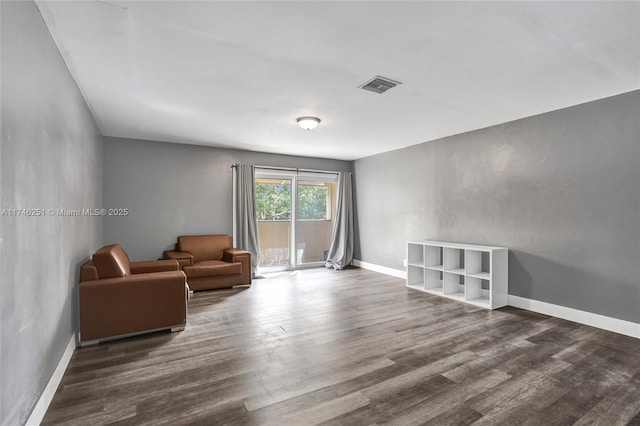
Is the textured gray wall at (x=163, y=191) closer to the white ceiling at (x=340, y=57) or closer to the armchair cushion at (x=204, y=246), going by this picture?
the armchair cushion at (x=204, y=246)

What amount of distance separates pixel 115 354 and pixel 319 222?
4.92 metres

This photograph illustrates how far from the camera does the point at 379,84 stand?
9.91 feet

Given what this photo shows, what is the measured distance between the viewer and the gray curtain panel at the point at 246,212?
6012mm

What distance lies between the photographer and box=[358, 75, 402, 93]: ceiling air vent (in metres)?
2.91

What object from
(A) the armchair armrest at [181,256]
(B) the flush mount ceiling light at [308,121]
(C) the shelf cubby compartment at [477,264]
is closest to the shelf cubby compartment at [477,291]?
(C) the shelf cubby compartment at [477,264]

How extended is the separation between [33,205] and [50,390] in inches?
48.8

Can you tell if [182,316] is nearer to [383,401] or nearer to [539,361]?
[383,401]

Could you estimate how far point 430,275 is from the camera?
199 inches

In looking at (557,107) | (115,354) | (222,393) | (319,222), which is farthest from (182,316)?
(557,107)

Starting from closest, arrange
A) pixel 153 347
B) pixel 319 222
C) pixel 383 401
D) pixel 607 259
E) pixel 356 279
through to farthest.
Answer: pixel 383 401 → pixel 153 347 → pixel 607 259 → pixel 356 279 → pixel 319 222

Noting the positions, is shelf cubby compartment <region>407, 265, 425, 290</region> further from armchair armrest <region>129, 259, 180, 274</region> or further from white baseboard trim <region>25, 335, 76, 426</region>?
white baseboard trim <region>25, 335, 76, 426</region>

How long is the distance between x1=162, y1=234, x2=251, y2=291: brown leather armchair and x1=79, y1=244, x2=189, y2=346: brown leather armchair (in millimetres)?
1543

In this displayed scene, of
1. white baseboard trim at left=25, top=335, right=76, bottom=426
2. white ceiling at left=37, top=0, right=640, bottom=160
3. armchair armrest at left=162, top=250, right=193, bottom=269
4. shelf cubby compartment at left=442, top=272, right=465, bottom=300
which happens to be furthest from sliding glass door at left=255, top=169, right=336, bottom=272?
white baseboard trim at left=25, top=335, right=76, bottom=426

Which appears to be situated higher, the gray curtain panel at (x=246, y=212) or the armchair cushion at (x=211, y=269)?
the gray curtain panel at (x=246, y=212)
